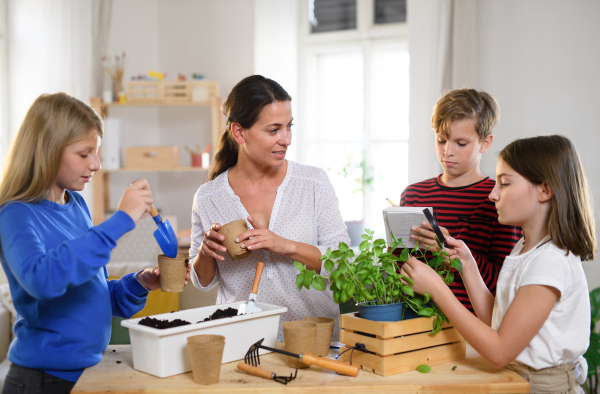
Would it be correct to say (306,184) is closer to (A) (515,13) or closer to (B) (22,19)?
(A) (515,13)

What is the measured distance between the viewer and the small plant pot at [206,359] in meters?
1.11

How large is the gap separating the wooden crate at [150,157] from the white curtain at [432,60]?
5.94ft

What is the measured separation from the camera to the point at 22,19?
375 centimetres

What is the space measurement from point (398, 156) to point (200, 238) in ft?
8.71

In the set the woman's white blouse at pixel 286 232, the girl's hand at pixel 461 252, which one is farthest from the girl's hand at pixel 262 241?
the girl's hand at pixel 461 252

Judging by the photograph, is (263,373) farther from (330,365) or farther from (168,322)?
(168,322)

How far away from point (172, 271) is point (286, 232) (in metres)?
0.45

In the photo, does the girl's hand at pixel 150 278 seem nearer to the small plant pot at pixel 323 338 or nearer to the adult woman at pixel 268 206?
the adult woman at pixel 268 206

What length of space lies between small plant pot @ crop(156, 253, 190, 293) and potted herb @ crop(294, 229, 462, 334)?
1.11ft

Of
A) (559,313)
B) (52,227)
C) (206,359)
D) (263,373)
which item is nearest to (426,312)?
(559,313)

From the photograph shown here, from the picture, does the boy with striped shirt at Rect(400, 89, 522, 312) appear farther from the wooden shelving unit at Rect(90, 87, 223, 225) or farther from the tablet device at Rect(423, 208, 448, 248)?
the wooden shelving unit at Rect(90, 87, 223, 225)

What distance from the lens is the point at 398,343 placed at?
1.20 meters

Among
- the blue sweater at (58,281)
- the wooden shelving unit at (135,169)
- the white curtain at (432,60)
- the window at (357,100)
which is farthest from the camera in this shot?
the window at (357,100)

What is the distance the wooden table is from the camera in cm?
112
